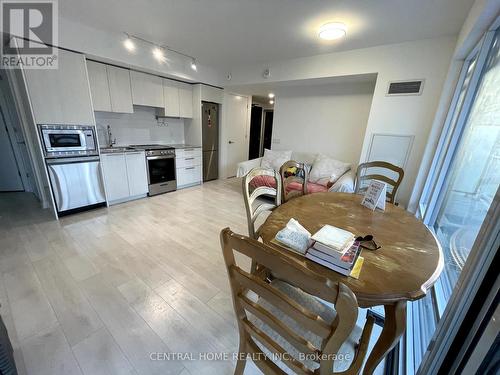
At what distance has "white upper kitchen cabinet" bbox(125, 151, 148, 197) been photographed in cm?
342

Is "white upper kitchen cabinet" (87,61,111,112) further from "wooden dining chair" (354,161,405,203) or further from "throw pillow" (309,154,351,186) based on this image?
"wooden dining chair" (354,161,405,203)

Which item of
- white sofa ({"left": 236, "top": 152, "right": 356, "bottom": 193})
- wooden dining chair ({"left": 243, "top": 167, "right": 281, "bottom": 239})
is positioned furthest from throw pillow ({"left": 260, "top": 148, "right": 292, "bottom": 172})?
wooden dining chair ({"left": 243, "top": 167, "right": 281, "bottom": 239})

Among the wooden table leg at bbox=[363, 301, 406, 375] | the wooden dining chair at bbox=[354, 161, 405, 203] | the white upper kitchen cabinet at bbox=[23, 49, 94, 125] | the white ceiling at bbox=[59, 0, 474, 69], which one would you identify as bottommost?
the wooden table leg at bbox=[363, 301, 406, 375]

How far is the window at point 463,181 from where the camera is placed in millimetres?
1271

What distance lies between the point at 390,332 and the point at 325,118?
3748 mm

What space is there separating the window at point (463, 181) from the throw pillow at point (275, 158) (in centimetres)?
234

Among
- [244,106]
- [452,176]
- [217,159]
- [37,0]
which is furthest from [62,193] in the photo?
[452,176]

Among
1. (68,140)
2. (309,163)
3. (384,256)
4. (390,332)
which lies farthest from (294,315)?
(309,163)

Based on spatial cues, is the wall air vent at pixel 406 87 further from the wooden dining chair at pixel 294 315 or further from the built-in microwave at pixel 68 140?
the built-in microwave at pixel 68 140

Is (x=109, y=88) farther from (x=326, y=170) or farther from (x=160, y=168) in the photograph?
(x=326, y=170)

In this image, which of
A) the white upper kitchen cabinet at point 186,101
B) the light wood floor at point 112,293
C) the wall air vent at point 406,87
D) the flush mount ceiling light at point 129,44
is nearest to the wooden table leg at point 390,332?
the light wood floor at point 112,293

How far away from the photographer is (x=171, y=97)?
3957mm

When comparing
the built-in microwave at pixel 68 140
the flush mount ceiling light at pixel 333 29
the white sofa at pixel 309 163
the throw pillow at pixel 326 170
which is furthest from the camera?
the throw pillow at pixel 326 170

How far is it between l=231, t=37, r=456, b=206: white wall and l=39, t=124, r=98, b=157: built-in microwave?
360 cm
